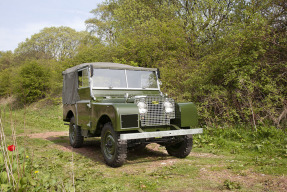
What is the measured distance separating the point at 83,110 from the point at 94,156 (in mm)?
1245

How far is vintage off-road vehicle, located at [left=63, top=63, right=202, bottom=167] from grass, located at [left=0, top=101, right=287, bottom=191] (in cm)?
47

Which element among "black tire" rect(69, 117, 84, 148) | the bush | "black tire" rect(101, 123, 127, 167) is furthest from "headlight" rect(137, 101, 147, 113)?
the bush

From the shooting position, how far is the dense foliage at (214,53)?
845 centimetres

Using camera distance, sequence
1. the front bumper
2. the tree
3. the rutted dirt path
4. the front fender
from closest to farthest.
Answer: the rutted dirt path, the front bumper, the front fender, the tree

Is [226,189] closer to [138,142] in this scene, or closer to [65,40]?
[138,142]

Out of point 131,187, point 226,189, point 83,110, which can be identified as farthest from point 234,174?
point 83,110

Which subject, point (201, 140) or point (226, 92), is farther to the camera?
point (226, 92)

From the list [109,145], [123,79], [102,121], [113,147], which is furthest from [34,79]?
[113,147]

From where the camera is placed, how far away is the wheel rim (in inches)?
213

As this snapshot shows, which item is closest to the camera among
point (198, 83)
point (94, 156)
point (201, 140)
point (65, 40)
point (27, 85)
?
point (94, 156)

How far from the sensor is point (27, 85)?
75.2 feet

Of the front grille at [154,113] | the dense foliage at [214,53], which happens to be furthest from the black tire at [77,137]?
the front grille at [154,113]

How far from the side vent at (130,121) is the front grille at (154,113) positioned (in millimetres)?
393

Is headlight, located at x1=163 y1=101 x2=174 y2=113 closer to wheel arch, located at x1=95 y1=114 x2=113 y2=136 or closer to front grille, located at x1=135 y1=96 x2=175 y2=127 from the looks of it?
front grille, located at x1=135 y1=96 x2=175 y2=127
